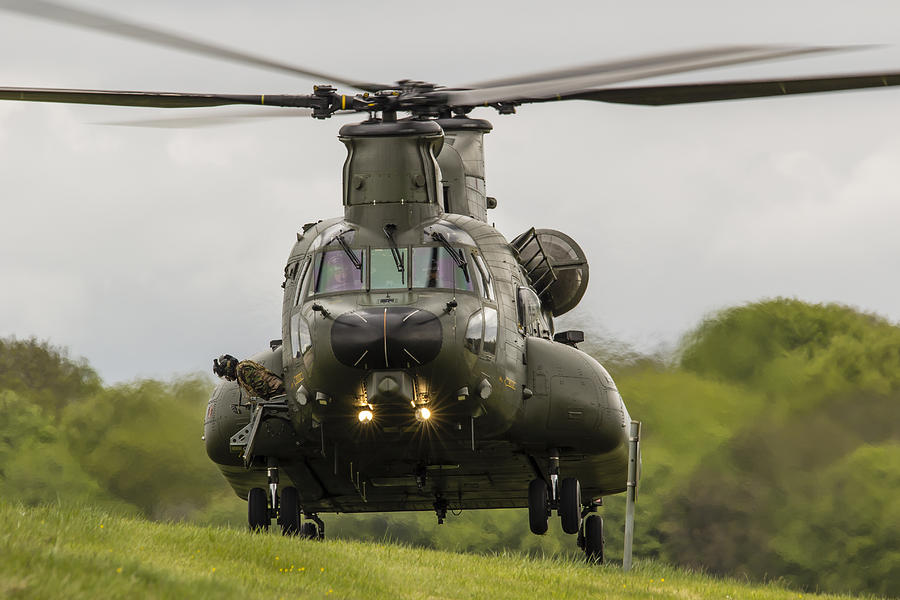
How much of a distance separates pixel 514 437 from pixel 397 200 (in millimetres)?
3052

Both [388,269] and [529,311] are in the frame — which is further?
[529,311]

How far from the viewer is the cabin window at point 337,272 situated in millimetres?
16750

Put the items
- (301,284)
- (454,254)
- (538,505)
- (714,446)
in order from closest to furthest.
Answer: (454,254), (301,284), (538,505), (714,446)

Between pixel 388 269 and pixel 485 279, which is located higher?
pixel 388 269

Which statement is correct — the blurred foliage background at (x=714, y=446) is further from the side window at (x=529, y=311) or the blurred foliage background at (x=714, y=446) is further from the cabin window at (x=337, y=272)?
the cabin window at (x=337, y=272)

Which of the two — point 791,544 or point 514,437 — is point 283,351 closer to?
point 514,437

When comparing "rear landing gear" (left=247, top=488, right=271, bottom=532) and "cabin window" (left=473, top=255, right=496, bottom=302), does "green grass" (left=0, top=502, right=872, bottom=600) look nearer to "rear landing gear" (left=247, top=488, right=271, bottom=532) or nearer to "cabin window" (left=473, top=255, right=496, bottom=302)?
"rear landing gear" (left=247, top=488, right=271, bottom=532)

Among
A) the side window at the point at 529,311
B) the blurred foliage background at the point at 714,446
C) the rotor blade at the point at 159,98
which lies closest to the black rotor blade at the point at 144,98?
the rotor blade at the point at 159,98

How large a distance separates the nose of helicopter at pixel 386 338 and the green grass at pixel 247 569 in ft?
6.60

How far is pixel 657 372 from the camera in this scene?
29.8 meters

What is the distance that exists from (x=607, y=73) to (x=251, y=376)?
18.7 feet

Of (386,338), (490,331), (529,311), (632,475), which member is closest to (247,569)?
(386,338)

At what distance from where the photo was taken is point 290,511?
19.2 m

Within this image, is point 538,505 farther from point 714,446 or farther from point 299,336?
point 714,446
